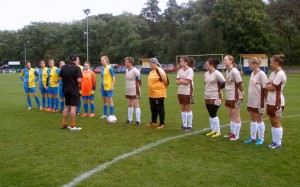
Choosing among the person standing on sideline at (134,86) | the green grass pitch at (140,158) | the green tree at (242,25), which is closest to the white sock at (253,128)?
the green grass pitch at (140,158)

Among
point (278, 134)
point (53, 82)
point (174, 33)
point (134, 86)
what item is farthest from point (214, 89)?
point (174, 33)

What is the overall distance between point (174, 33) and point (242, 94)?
76.6 m

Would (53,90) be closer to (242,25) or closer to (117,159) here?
(117,159)

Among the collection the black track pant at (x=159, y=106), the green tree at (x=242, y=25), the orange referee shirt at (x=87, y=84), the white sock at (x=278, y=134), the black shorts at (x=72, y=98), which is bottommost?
the white sock at (x=278, y=134)

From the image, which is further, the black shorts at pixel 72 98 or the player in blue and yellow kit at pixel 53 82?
the player in blue and yellow kit at pixel 53 82

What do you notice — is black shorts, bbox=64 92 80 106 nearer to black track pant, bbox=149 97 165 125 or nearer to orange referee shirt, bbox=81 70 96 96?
black track pant, bbox=149 97 165 125

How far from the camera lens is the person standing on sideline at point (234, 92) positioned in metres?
7.89

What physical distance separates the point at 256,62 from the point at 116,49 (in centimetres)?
7390

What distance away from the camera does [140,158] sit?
6.60 m

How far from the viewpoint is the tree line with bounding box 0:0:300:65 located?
2229 inches

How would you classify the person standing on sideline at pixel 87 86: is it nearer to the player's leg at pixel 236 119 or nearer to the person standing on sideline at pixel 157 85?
the person standing on sideline at pixel 157 85

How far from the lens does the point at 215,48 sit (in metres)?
62.4

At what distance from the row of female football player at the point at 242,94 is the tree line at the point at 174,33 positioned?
49.1 m

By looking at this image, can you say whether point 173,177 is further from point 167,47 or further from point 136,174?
point 167,47
